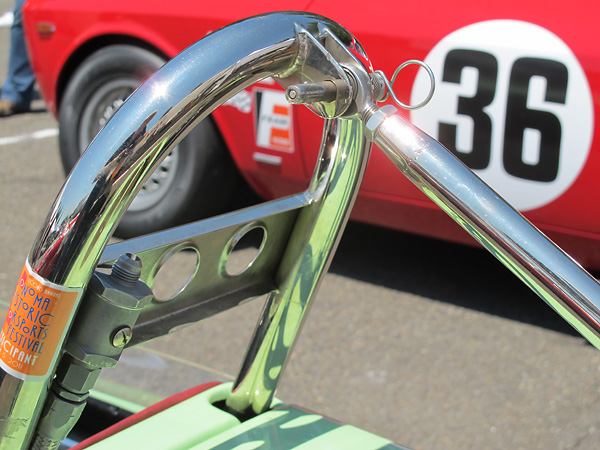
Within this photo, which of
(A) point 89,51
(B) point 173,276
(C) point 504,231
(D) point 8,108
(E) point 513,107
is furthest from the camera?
(D) point 8,108

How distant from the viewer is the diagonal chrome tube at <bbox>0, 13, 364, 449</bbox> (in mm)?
684

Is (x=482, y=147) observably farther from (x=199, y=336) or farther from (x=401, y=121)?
(x=401, y=121)

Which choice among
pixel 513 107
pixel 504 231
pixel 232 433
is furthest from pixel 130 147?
pixel 513 107

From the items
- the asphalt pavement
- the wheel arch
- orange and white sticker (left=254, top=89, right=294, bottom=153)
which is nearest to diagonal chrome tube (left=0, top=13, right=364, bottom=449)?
the asphalt pavement

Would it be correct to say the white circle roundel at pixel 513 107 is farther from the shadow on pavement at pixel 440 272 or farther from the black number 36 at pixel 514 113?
the shadow on pavement at pixel 440 272

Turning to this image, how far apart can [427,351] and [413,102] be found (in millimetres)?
877

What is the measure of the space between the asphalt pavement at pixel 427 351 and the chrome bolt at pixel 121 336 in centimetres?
124

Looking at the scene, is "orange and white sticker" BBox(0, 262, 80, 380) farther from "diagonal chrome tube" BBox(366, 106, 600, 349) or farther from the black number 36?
the black number 36

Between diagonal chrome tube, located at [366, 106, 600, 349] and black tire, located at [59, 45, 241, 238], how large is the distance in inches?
104

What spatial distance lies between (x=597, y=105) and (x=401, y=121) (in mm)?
1940

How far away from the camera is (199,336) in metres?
2.93

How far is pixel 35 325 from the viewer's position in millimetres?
700

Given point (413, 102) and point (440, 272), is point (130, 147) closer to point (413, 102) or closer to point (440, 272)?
point (413, 102)

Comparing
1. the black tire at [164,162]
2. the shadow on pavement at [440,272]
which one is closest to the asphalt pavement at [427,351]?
the shadow on pavement at [440,272]
